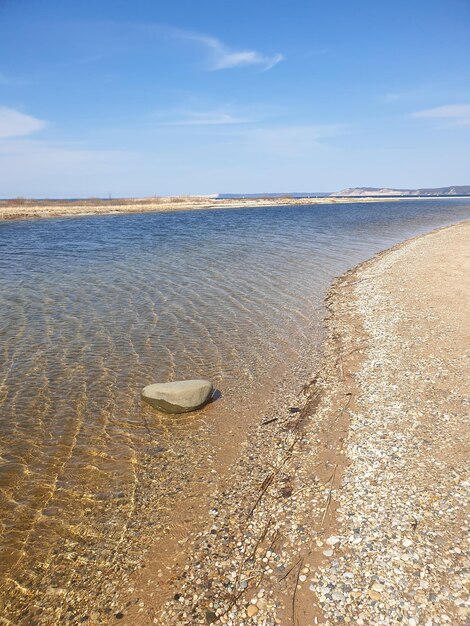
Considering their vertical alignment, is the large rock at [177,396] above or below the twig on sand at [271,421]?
above

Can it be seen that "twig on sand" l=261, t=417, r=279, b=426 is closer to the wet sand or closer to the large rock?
the wet sand

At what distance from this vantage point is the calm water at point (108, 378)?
567 centimetres

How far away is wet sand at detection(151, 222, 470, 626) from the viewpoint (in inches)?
173

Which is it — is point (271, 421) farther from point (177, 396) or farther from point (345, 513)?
point (345, 513)

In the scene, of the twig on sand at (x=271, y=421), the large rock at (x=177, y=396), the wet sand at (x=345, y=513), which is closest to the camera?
the wet sand at (x=345, y=513)

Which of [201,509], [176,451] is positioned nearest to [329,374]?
[176,451]

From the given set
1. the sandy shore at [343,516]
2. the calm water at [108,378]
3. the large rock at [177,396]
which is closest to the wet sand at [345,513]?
the sandy shore at [343,516]

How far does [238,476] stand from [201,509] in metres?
0.95

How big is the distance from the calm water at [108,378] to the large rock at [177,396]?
30 centimetres

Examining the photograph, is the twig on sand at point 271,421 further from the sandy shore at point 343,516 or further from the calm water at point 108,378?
the calm water at point 108,378

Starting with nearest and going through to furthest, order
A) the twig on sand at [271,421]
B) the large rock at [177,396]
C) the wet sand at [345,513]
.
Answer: the wet sand at [345,513], the twig on sand at [271,421], the large rock at [177,396]

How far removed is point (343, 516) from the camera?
5.57m

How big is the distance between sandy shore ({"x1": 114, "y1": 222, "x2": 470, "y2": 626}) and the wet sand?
17mm

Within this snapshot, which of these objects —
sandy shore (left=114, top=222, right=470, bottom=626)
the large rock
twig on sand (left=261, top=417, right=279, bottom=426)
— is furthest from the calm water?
sandy shore (left=114, top=222, right=470, bottom=626)
